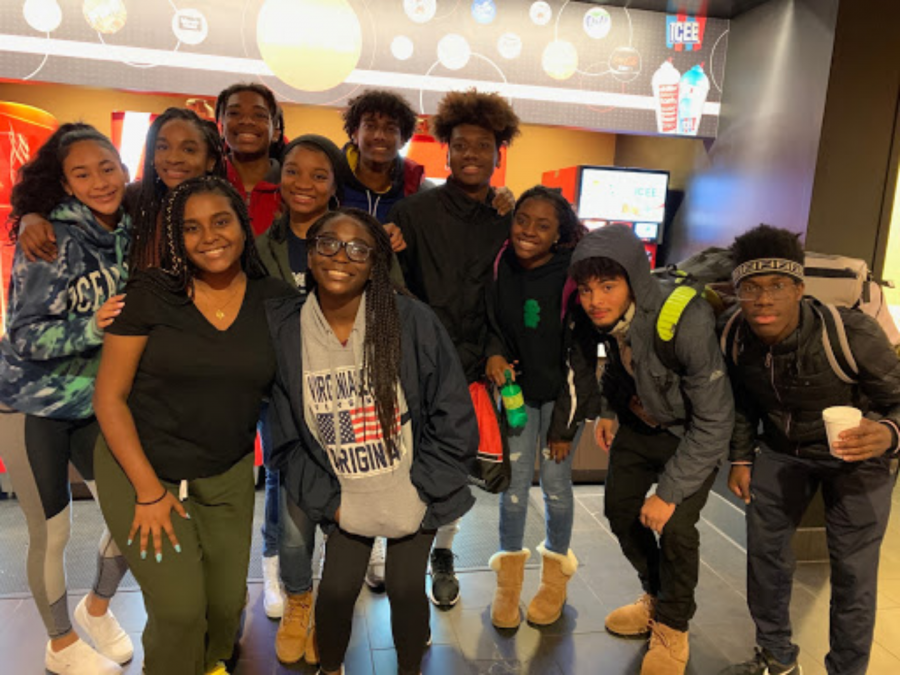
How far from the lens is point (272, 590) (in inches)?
110

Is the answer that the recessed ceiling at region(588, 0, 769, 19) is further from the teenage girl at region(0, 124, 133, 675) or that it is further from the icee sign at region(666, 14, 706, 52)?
the teenage girl at region(0, 124, 133, 675)

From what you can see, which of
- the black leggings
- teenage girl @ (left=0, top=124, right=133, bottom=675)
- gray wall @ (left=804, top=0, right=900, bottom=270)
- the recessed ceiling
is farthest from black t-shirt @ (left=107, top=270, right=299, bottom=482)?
the recessed ceiling

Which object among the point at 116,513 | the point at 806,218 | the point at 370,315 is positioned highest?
the point at 806,218

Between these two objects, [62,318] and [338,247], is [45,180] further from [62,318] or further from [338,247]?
[338,247]

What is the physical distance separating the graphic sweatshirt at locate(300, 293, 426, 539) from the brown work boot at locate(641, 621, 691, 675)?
1.08 meters

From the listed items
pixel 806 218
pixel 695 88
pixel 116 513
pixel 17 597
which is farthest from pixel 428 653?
pixel 695 88

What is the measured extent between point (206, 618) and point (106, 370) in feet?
2.81

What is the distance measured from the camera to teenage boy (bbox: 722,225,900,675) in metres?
2.06

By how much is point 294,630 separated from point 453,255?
1.57 m

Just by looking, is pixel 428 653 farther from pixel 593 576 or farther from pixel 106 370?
pixel 106 370

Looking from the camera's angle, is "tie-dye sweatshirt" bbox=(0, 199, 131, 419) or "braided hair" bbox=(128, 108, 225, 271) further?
"braided hair" bbox=(128, 108, 225, 271)

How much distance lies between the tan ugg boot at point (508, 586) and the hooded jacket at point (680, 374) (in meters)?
0.77

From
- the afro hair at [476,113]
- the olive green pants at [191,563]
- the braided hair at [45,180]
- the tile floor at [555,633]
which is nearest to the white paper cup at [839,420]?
the tile floor at [555,633]

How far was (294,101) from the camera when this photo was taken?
11.9 ft
